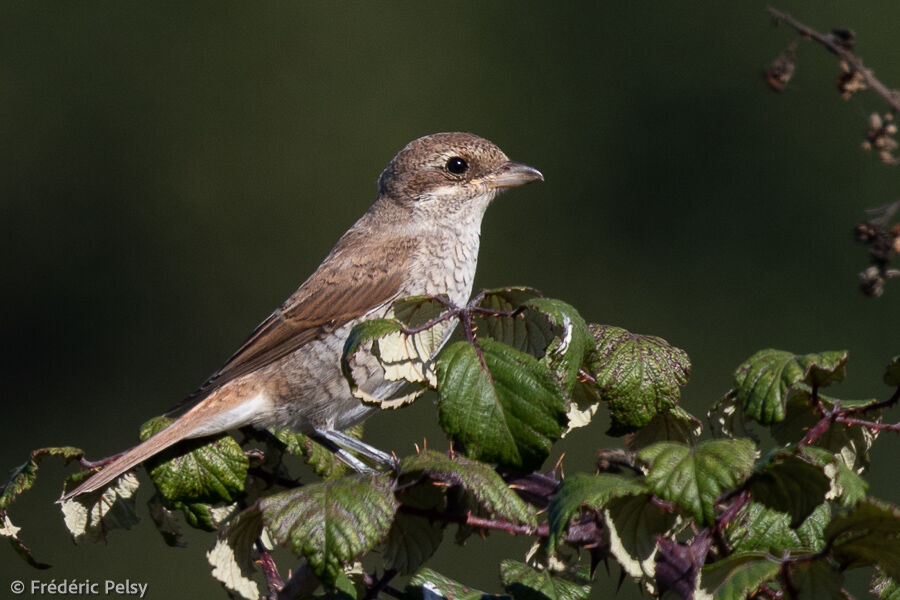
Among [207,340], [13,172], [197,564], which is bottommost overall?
[197,564]

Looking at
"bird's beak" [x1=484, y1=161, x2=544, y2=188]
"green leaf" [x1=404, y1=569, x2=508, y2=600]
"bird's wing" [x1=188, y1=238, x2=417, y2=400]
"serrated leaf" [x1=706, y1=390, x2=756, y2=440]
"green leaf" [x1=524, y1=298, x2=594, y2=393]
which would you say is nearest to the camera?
"green leaf" [x1=524, y1=298, x2=594, y2=393]

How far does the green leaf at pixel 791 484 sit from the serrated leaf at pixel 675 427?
0.51 metres

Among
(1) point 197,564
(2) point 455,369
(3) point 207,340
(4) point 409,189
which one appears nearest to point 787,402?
(2) point 455,369

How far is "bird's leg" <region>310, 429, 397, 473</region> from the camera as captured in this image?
2889 mm

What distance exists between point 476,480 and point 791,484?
46cm

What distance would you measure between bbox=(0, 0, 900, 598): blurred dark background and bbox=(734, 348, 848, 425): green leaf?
5.05 meters

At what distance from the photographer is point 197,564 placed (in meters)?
7.49

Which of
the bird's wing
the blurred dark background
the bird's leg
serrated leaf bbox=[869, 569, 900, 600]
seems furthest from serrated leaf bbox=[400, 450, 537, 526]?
the blurred dark background

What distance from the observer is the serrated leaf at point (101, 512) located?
8.14 ft

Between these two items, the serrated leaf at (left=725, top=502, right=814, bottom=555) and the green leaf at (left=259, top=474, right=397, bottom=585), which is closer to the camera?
the green leaf at (left=259, top=474, right=397, bottom=585)

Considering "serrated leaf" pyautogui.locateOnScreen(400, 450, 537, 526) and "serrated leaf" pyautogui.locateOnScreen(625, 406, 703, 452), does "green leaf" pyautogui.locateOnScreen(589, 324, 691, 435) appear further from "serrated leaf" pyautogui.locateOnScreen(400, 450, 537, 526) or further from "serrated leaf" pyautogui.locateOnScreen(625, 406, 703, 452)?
"serrated leaf" pyautogui.locateOnScreen(400, 450, 537, 526)

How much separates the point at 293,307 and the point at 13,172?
6.94 meters

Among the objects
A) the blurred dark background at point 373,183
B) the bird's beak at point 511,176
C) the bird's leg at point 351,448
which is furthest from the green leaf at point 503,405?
the blurred dark background at point 373,183

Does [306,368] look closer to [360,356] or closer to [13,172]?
[360,356]
